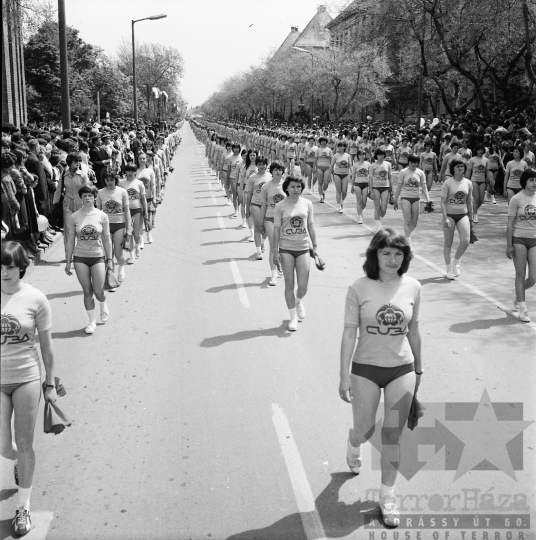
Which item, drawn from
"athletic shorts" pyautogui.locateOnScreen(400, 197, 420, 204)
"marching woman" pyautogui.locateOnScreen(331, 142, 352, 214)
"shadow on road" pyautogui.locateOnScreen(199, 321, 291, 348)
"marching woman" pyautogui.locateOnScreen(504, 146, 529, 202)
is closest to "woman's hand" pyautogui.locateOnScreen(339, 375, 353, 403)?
"shadow on road" pyautogui.locateOnScreen(199, 321, 291, 348)

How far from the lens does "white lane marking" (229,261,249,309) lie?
Answer: 382 inches

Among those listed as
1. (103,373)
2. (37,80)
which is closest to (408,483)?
(103,373)

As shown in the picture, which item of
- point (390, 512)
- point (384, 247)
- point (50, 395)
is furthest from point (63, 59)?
point (390, 512)

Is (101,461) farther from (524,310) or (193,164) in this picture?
(193,164)

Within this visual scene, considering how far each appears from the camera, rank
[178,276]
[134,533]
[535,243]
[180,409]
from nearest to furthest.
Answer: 1. [134,533]
2. [180,409]
3. [535,243]
4. [178,276]

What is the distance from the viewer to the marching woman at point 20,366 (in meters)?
4.28

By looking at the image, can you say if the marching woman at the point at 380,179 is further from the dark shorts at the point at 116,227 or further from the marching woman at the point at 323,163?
the dark shorts at the point at 116,227

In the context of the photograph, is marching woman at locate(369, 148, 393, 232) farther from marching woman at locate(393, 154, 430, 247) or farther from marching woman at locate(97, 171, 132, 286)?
marching woman at locate(97, 171, 132, 286)

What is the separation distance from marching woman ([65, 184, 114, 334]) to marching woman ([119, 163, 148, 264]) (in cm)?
327

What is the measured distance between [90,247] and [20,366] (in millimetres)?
3945

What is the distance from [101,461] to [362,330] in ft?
7.08

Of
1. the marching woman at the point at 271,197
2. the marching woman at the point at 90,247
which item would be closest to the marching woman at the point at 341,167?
the marching woman at the point at 271,197

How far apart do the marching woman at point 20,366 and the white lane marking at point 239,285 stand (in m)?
5.18

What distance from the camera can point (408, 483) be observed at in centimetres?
489
